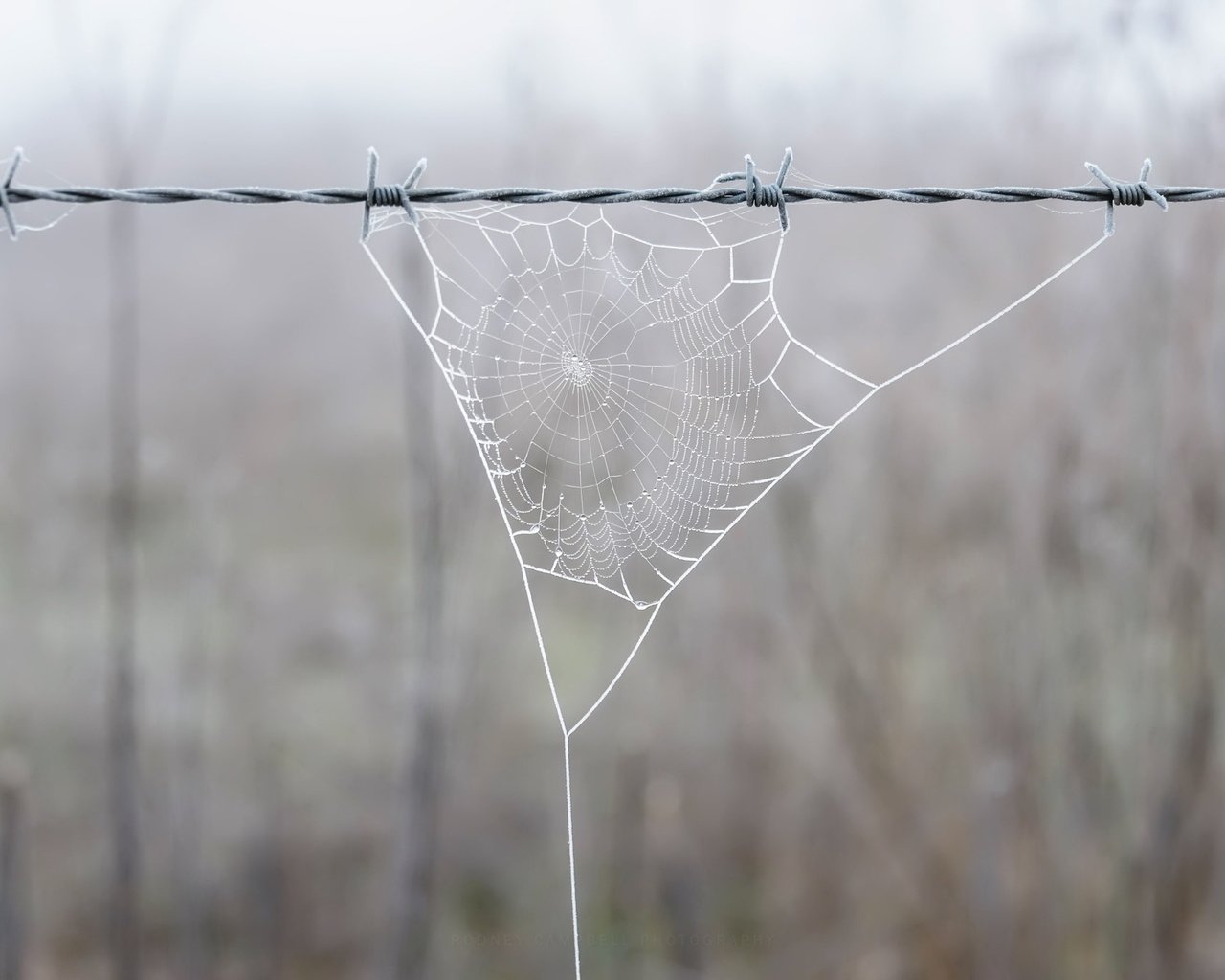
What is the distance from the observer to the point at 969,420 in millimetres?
4531

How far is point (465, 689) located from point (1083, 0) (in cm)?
374

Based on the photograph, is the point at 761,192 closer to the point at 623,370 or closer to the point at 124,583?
the point at 623,370

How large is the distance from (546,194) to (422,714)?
2.73 meters

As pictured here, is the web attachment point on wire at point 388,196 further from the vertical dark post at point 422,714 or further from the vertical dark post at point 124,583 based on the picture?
the vertical dark post at point 124,583

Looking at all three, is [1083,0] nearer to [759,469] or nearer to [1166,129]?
[1166,129]

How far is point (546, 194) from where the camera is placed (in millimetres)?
1545

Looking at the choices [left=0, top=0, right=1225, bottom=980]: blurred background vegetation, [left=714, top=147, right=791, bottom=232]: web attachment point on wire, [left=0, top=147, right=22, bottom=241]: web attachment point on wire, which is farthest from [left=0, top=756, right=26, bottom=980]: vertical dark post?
[left=714, top=147, right=791, bottom=232]: web attachment point on wire

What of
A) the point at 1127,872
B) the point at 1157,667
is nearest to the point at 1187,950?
the point at 1127,872

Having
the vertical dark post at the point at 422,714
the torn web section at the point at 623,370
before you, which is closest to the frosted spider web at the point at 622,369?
the torn web section at the point at 623,370

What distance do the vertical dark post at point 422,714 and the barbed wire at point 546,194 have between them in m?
2.16

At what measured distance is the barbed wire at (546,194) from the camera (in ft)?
4.78

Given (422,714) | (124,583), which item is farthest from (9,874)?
(422,714)

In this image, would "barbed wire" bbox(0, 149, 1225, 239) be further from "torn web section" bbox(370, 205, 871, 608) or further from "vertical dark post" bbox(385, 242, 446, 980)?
"torn web section" bbox(370, 205, 871, 608)

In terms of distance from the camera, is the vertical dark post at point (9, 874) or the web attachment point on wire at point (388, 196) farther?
the vertical dark post at point (9, 874)
